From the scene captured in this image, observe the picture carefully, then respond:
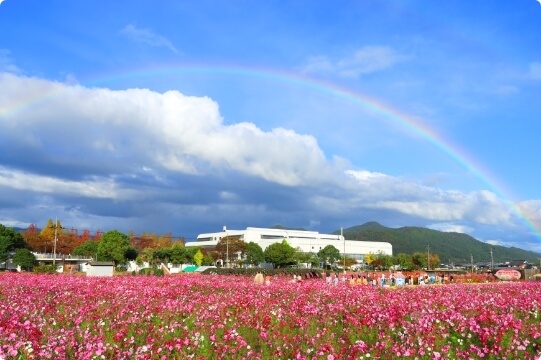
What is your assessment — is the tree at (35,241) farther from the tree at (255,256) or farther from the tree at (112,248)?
the tree at (255,256)

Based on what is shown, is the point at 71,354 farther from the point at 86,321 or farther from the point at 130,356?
the point at 86,321

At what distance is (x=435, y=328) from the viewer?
365 inches

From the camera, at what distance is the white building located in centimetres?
15462

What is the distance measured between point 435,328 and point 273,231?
161 meters

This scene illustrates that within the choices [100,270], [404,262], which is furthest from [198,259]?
[100,270]

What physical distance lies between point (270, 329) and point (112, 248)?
80769mm

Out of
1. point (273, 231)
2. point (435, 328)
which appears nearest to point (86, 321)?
point (435, 328)

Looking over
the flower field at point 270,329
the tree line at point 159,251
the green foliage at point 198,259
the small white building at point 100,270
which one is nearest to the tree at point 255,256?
the tree line at point 159,251

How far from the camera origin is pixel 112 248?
8531 cm

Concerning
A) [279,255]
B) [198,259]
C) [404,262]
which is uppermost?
[279,255]

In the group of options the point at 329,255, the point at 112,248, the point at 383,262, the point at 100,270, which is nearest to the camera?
the point at 100,270

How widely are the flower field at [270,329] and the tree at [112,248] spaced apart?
Result: 71.8 metres

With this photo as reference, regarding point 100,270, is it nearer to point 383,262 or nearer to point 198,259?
point 198,259

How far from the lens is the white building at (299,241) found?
507 ft
